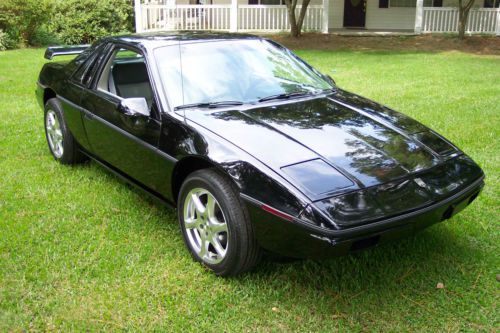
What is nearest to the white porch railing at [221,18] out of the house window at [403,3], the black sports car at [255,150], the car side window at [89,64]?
the house window at [403,3]

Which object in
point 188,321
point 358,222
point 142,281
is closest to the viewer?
point 358,222

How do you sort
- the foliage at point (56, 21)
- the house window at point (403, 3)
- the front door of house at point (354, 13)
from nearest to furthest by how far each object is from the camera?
the foliage at point (56, 21) → the house window at point (403, 3) → the front door of house at point (354, 13)

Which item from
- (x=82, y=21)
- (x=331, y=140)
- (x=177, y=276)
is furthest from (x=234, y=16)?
(x=177, y=276)

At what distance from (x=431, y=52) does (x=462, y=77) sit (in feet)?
19.1

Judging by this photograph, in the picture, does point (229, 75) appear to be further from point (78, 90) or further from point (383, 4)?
point (383, 4)

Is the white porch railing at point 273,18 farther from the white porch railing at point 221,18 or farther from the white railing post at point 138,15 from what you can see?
the white railing post at point 138,15

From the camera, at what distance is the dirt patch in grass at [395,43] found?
695 inches

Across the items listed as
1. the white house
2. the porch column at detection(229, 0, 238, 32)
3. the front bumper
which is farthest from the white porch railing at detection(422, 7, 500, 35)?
the front bumper

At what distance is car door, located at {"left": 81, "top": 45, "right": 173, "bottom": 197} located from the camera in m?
3.71

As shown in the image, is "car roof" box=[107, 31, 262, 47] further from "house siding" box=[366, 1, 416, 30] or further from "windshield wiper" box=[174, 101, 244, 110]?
"house siding" box=[366, 1, 416, 30]

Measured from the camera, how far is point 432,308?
10.0ft

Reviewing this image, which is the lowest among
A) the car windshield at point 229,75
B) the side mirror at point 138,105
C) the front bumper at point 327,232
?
the front bumper at point 327,232

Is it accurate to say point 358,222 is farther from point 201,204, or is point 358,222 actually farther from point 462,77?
point 462,77

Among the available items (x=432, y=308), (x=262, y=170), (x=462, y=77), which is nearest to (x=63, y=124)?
(x=262, y=170)
